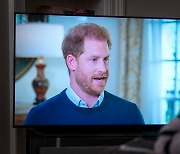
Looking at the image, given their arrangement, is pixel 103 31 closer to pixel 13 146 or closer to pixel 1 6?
pixel 1 6

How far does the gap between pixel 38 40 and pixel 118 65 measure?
0.55 meters

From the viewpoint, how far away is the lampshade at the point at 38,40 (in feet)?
7.71

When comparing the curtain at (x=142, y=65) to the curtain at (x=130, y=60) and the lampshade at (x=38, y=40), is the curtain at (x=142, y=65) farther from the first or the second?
the lampshade at (x=38, y=40)

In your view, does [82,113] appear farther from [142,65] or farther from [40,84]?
[142,65]

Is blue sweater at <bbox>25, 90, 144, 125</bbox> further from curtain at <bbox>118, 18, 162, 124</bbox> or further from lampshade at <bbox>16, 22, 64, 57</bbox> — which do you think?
lampshade at <bbox>16, 22, 64, 57</bbox>

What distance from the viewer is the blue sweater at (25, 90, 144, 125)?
93.7 inches

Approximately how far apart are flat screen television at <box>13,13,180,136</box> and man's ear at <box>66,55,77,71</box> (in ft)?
0.10

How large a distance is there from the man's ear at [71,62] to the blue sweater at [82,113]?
0.17 m

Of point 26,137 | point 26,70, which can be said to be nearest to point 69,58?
point 26,70

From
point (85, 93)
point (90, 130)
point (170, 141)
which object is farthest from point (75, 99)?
point (170, 141)

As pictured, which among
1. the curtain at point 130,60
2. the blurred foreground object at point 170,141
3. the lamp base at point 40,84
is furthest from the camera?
the curtain at point 130,60

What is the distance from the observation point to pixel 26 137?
8.48ft

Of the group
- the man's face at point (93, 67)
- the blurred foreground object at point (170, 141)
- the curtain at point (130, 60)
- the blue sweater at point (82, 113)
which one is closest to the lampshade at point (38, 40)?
the man's face at point (93, 67)

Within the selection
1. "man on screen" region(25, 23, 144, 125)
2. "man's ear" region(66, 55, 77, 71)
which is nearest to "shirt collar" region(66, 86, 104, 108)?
"man on screen" region(25, 23, 144, 125)
